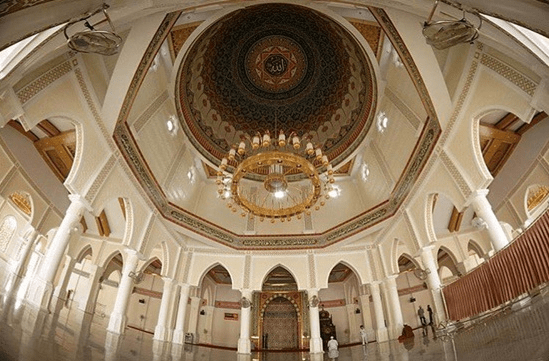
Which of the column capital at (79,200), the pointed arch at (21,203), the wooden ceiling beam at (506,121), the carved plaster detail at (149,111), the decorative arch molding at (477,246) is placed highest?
the carved plaster detail at (149,111)

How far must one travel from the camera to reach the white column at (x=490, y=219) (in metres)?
7.61

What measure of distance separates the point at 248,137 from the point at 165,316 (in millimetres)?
7173

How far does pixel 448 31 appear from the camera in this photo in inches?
177

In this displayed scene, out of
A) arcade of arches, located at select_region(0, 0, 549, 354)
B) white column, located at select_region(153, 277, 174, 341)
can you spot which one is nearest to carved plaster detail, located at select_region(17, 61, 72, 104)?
arcade of arches, located at select_region(0, 0, 549, 354)

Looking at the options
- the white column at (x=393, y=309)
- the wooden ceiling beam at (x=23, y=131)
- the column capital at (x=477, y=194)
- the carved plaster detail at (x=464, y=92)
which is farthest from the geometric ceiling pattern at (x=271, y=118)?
the wooden ceiling beam at (x=23, y=131)

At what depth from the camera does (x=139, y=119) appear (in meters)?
10.2

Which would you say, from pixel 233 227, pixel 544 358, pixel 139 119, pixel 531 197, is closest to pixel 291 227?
pixel 233 227

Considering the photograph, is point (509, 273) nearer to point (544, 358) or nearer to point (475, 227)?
point (544, 358)

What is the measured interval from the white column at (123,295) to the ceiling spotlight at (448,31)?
9.48 metres

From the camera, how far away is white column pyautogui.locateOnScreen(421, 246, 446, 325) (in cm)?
926

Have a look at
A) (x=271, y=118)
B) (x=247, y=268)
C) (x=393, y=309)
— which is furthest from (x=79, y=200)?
(x=393, y=309)

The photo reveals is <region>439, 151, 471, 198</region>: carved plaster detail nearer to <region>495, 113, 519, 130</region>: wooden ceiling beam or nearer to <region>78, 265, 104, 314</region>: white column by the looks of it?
<region>495, 113, 519, 130</region>: wooden ceiling beam

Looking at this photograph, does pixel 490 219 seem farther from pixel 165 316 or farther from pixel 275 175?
pixel 165 316

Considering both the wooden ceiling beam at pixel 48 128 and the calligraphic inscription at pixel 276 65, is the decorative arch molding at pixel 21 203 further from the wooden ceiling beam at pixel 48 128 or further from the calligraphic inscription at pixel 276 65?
the calligraphic inscription at pixel 276 65
